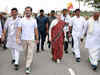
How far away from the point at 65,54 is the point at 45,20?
1904 millimetres

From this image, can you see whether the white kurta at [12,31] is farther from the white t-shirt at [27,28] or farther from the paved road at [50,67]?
the paved road at [50,67]

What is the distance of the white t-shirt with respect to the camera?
636 cm

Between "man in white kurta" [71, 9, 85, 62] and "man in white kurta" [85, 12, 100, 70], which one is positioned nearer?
"man in white kurta" [85, 12, 100, 70]

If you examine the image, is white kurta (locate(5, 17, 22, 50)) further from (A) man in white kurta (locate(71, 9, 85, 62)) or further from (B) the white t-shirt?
(A) man in white kurta (locate(71, 9, 85, 62))

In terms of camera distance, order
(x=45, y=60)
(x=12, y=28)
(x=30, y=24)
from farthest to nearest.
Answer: (x=45, y=60) < (x=12, y=28) < (x=30, y=24)

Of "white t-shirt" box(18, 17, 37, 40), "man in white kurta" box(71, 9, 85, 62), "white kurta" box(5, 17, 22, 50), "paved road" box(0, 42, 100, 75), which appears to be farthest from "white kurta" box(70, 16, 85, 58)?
"white kurta" box(5, 17, 22, 50)

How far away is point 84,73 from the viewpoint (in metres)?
6.39

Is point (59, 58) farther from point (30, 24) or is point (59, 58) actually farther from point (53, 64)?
point (30, 24)

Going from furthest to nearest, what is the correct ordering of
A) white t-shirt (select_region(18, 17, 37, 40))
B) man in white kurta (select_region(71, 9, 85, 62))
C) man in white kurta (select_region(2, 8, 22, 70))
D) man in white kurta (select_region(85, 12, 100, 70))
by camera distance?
man in white kurta (select_region(71, 9, 85, 62))
man in white kurta (select_region(85, 12, 100, 70))
man in white kurta (select_region(2, 8, 22, 70))
white t-shirt (select_region(18, 17, 37, 40))

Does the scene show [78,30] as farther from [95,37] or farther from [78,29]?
[95,37]

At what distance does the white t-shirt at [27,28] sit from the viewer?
6355mm

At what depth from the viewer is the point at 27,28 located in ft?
20.9

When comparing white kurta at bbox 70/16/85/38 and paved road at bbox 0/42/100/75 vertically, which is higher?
white kurta at bbox 70/16/85/38

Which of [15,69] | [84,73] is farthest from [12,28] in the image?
[84,73]
